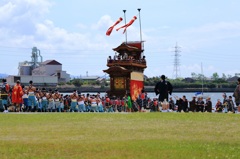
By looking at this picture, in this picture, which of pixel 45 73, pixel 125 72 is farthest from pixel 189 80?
pixel 125 72

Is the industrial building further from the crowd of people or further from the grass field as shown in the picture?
the grass field

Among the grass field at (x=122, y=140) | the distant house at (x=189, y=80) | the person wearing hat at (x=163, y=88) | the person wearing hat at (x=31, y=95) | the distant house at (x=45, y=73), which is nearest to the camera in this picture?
the grass field at (x=122, y=140)

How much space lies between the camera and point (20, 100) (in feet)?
120

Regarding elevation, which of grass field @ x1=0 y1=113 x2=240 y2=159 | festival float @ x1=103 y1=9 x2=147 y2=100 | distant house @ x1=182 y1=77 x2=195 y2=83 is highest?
distant house @ x1=182 y1=77 x2=195 y2=83

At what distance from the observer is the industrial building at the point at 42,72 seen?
141250mm

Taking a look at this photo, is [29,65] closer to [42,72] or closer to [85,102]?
[42,72]

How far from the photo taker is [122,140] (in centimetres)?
1706

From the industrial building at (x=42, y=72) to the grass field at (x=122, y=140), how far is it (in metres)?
117

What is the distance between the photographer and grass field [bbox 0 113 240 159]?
1430cm

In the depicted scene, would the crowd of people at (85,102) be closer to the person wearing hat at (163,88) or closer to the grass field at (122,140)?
the person wearing hat at (163,88)

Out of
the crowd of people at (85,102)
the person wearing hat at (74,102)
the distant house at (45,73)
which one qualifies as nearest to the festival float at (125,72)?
the crowd of people at (85,102)

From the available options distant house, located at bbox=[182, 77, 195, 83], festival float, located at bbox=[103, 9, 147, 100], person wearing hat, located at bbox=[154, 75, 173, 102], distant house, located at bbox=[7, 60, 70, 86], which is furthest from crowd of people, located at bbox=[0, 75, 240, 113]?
distant house, located at bbox=[182, 77, 195, 83]

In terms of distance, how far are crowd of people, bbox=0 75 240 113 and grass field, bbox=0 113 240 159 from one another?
31.1ft

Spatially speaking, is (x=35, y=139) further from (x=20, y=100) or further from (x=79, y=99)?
(x=79, y=99)
